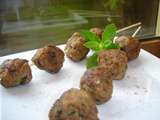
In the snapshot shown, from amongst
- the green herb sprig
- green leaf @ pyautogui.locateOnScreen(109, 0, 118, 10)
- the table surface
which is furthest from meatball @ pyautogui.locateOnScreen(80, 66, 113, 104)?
green leaf @ pyautogui.locateOnScreen(109, 0, 118, 10)

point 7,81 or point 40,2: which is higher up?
point 40,2

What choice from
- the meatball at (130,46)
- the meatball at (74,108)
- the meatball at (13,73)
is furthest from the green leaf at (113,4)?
the meatball at (74,108)

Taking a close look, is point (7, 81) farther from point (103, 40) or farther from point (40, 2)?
point (40, 2)

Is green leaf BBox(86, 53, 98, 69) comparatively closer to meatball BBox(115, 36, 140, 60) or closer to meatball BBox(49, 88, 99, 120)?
meatball BBox(115, 36, 140, 60)

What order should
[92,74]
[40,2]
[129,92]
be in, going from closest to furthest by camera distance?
[92,74], [129,92], [40,2]

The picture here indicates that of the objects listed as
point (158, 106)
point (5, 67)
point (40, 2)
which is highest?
point (40, 2)

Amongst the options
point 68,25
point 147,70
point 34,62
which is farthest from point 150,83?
point 68,25

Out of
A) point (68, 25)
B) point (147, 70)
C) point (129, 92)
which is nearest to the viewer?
point (129, 92)

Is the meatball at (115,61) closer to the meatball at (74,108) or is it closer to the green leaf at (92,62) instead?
the green leaf at (92,62)
